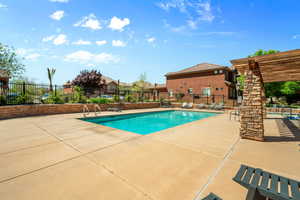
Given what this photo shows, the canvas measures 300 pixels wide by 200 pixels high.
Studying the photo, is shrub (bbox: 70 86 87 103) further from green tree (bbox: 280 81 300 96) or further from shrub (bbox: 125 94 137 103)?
green tree (bbox: 280 81 300 96)

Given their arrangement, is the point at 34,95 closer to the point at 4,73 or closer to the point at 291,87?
the point at 4,73

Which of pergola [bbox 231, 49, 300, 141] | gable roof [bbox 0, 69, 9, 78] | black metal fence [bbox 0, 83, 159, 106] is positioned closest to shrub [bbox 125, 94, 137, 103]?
black metal fence [bbox 0, 83, 159, 106]

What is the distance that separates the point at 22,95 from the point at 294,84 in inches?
1147

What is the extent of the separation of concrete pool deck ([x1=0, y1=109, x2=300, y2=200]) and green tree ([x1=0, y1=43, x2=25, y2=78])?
18.6 m

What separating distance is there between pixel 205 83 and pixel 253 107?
1873 centimetres

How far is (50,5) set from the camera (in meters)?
7.81

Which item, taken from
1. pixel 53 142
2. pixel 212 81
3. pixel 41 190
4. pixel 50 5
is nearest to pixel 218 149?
pixel 41 190

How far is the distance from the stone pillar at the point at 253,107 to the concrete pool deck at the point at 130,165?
15.3 inches

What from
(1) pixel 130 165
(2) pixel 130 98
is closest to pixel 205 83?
(2) pixel 130 98

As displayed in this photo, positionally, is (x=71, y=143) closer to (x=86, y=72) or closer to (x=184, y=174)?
(x=184, y=174)

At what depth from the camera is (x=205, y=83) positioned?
2133 centimetres

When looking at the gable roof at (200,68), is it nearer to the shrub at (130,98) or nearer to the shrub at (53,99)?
the shrub at (130,98)

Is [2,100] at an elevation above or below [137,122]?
above

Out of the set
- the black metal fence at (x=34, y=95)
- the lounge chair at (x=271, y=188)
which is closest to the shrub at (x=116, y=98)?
the black metal fence at (x=34, y=95)
